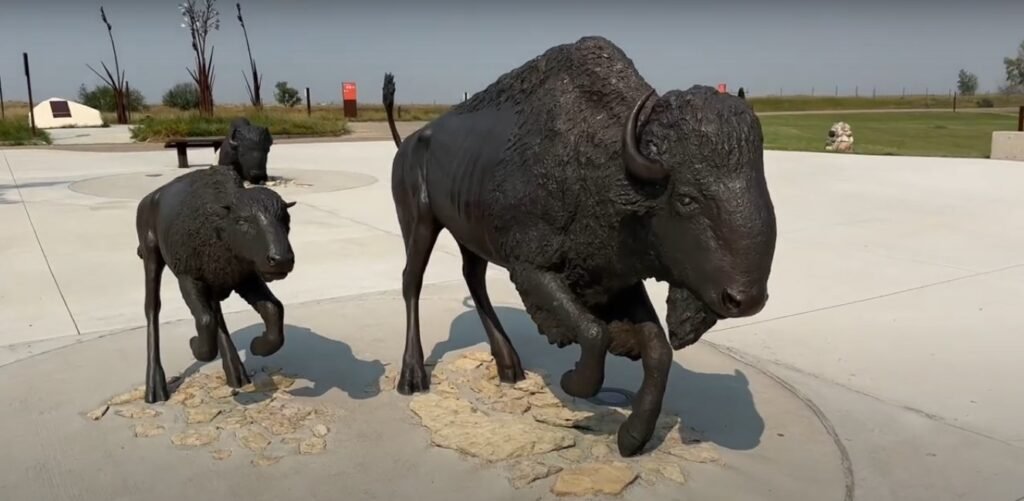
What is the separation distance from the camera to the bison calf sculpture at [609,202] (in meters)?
2.63

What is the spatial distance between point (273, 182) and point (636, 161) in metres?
12.8

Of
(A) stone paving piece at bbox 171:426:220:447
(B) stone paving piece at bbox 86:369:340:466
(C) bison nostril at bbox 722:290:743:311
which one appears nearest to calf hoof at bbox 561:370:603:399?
(C) bison nostril at bbox 722:290:743:311

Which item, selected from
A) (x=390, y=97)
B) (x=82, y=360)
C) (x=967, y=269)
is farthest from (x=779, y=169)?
(x=82, y=360)

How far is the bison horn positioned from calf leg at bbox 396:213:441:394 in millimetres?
1797

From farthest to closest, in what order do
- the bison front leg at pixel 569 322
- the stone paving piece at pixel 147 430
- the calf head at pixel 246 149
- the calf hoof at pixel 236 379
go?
the calf head at pixel 246 149, the calf hoof at pixel 236 379, the stone paving piece at pixel 147 430, the bison front leg at pixel 569 322

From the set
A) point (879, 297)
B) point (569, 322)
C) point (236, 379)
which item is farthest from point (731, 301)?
point (879, 297)

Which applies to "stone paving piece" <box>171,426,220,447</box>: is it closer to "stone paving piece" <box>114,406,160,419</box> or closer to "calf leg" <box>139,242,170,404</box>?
"stone paving piece" <box>114,406,160,419</box>

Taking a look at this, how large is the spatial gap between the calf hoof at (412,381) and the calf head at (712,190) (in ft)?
7.02

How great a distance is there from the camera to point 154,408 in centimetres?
427

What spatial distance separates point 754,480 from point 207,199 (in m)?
2.81

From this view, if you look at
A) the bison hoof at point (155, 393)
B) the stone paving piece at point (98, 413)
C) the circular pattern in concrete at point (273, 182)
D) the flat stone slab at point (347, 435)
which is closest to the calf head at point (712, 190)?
the flat stone slab at point (347, 435)

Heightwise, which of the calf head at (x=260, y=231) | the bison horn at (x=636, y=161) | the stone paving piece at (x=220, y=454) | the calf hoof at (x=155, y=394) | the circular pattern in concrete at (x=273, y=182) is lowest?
the stone paving piece at (x=220, y=454)

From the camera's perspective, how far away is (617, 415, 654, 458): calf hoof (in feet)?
11.4

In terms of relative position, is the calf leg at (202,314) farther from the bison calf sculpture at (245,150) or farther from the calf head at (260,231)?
the bison calf sculpture at (245,150)
